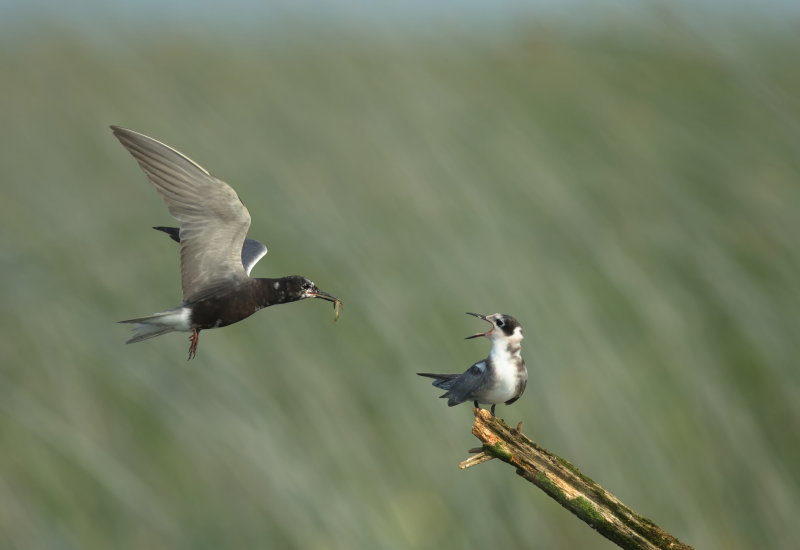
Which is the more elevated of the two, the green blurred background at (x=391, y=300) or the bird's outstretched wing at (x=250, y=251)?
the green blurred background at (x=391, y=300)

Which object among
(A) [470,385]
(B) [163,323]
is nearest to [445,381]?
(A) [470,385]

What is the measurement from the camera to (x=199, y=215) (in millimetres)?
3463

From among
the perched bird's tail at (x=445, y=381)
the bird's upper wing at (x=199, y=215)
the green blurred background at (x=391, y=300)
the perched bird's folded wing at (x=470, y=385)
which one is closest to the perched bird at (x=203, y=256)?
the bird's upper wing at (x=199, y=215)

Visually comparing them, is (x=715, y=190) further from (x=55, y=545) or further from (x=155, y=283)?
(x=55, y=545)

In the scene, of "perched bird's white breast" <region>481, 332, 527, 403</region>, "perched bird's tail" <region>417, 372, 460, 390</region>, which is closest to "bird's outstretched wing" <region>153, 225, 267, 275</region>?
"perched bird's tail" <region>417, 372, 460, 390</region>

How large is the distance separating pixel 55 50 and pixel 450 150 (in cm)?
407

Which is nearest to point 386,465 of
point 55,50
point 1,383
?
point 1,383

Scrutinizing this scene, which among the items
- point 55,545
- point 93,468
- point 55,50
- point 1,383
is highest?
point 55,50

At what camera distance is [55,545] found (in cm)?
793

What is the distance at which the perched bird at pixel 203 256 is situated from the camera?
3.04 m

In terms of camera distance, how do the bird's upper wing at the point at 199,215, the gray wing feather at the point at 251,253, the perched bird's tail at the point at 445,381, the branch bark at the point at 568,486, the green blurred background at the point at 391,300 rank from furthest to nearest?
the green blurred background at the point at 391,300 < the gray wing feather at the point at 251,253 < the perched bird's tail at the point at 445,381 < the branch bark at the point at 568,486 < the bird's upper wing at the point at 199,215

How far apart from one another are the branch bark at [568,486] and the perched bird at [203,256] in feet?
2.10

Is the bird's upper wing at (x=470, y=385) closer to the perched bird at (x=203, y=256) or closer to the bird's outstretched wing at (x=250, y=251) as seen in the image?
the perched bird at (x=203, y=256)

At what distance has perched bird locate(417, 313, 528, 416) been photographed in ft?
12.2
